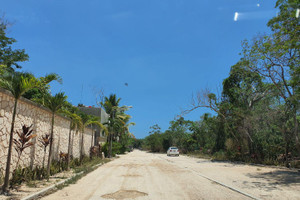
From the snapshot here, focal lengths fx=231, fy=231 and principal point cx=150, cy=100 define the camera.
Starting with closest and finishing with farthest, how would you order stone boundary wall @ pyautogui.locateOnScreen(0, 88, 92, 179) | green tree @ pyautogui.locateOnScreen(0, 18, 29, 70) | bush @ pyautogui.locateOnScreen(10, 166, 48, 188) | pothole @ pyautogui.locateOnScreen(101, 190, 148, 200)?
pothole @ pyautogui.locateOnScreen(101, 190, 148, 200) → stone boundary wall @ pyautogui.locateOnScreen(0, 88, 92, 179) → bush @ pyautogui.locateOnScreen(10, 166, 48, 188) → green tree @ pyautogui.locateOnScreen(0, 18, 29, 70)

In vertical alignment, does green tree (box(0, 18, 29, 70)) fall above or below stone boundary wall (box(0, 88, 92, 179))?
above

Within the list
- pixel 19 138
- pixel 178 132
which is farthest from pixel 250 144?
pixel 178 132

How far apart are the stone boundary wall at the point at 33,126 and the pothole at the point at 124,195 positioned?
13.0 feet

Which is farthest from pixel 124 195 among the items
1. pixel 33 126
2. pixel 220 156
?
pixel 220 156

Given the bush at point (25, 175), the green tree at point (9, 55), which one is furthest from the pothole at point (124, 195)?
the green tree at point (9, 55)

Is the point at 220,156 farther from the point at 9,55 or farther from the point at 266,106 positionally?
the point at 9,55

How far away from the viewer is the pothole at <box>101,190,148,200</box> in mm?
7402

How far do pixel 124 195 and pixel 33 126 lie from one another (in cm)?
584

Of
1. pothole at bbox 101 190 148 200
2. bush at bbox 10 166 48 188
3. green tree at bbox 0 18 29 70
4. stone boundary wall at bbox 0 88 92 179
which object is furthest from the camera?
green tree at bbox 0 18 29 70

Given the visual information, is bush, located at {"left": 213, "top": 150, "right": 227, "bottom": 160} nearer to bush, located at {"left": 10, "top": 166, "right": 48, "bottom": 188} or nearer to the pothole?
the pothole

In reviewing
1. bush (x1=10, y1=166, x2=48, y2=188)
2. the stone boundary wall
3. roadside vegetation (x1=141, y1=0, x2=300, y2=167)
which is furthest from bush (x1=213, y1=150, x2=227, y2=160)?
bush (x1=10, y1=166, x2=48, y2=188)

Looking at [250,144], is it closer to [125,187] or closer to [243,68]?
[243,68]

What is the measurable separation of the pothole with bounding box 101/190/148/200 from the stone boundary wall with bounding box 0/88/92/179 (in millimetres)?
3957

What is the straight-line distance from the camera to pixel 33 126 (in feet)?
35.3
